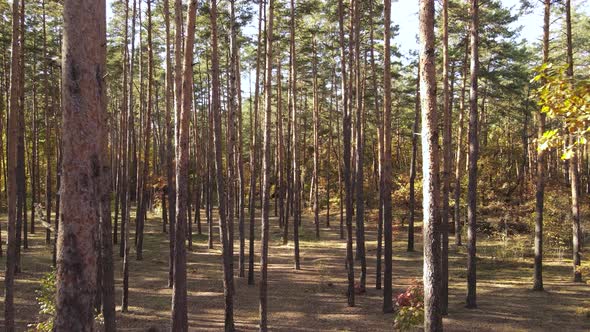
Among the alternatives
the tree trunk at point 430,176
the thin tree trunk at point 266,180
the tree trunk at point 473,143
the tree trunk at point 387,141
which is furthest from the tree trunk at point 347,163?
the tree trunk at point 430,176

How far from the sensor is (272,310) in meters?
14.9

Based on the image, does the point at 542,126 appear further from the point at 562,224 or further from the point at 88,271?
the point at 88,271

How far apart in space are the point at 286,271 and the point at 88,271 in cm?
1691

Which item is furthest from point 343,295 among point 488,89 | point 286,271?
point 488,89

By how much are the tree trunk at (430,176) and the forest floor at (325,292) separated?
6.87 m

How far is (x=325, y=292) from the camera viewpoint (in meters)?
16.9

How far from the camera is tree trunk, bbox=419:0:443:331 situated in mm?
6203

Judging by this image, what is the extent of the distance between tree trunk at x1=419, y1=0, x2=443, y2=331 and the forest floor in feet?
22.5

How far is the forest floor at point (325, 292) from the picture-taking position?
43.2ft

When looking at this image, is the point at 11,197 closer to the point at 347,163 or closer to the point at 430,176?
the point at 430,176

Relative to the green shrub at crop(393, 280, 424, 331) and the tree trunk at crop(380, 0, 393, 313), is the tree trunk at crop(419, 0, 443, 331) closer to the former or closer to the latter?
the green shrub at crop(393, 280, 424, 331)

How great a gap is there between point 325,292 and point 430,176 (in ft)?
38.2

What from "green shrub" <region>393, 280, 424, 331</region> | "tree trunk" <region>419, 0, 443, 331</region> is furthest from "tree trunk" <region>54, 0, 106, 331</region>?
"green shrub" <region>393, 280, 424, 331</region>

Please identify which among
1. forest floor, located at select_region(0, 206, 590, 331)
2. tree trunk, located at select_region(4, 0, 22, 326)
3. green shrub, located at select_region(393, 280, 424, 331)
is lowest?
forest floor, located at select_region(0, 206, 590, 331)
